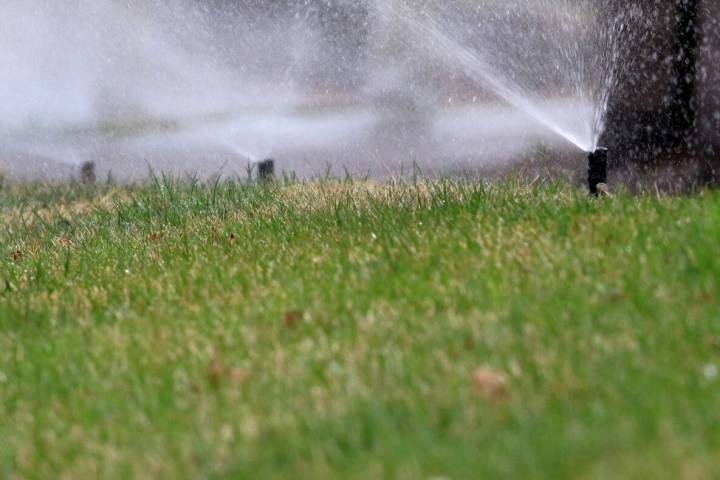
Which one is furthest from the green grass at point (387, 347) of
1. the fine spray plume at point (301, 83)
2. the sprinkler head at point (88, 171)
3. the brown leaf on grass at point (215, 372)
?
the sprinkler head at point (88, 171)

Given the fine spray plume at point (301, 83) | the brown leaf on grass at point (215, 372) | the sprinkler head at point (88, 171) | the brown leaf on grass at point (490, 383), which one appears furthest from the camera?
the sprinkler head at point (88, 171)

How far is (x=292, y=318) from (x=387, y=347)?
0.50 m

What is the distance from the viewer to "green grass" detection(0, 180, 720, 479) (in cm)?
253

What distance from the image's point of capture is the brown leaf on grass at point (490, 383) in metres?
2.73

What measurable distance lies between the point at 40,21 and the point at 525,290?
1096 cm

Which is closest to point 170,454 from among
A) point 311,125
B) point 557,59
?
point 557,59

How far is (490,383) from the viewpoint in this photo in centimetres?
278

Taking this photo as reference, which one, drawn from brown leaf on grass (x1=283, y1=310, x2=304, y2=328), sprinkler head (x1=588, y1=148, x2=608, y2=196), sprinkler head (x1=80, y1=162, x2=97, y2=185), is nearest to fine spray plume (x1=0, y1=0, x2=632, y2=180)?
sprinkler head (x1=80, y1=162, x2=97, y2=185)

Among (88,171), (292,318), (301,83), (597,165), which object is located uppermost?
(301,83)

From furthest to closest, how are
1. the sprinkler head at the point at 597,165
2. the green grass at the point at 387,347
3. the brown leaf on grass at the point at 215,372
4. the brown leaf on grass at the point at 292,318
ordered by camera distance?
the sprinkler head at the point at 597,165 → the brown leaf on grass at the point at 292,318 → the brown leaf on grass at the point at 215,372 → the green grass at the point at 387,347

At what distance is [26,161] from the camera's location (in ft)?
40.0

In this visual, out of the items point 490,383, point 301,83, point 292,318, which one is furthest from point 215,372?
point 301,83

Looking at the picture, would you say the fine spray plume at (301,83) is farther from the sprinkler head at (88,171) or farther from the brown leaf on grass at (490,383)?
the brown leaf on grass at (490,383)

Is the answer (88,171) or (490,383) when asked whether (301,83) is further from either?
(490,383)
